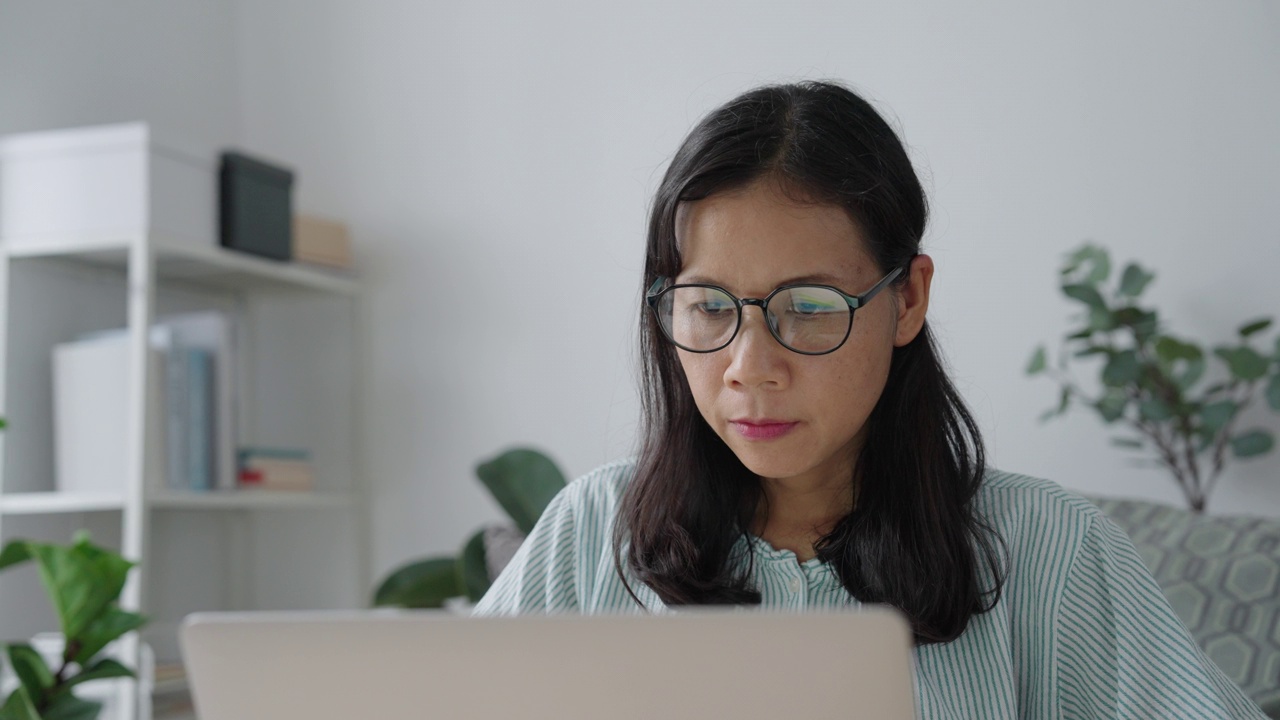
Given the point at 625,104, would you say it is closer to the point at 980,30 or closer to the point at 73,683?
the point at 980,30

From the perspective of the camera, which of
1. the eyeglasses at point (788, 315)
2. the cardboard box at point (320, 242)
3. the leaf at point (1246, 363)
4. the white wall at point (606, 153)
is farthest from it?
the cardboard box at point (320, 242)

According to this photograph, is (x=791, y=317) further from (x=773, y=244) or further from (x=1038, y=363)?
(x=1038, y=363)

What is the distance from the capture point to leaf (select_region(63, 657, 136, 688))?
4.83 feet

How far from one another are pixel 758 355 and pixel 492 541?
3.49 ft

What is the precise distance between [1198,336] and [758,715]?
5.44 ft

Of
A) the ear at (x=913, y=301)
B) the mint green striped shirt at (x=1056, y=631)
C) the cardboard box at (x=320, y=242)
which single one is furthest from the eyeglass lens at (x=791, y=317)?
the cardboard box at (x=320, y=242)

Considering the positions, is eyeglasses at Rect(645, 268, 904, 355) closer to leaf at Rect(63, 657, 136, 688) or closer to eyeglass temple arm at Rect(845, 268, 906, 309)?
eyeglass temple arm at Rect(845, 268, 906, 309)

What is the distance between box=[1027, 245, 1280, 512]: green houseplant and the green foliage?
1.37m

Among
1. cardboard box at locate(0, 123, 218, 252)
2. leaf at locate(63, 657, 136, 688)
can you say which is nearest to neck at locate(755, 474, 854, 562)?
leaf at locate(63, 657, 136, 688)

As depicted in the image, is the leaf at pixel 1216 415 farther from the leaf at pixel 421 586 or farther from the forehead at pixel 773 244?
the leaf at pixel 421 586

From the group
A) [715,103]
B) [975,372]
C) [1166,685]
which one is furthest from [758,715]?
[715,103]

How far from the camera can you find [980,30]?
7.05 ft

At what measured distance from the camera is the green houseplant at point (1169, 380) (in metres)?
1.80

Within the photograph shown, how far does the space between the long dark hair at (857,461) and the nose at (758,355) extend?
94mm
